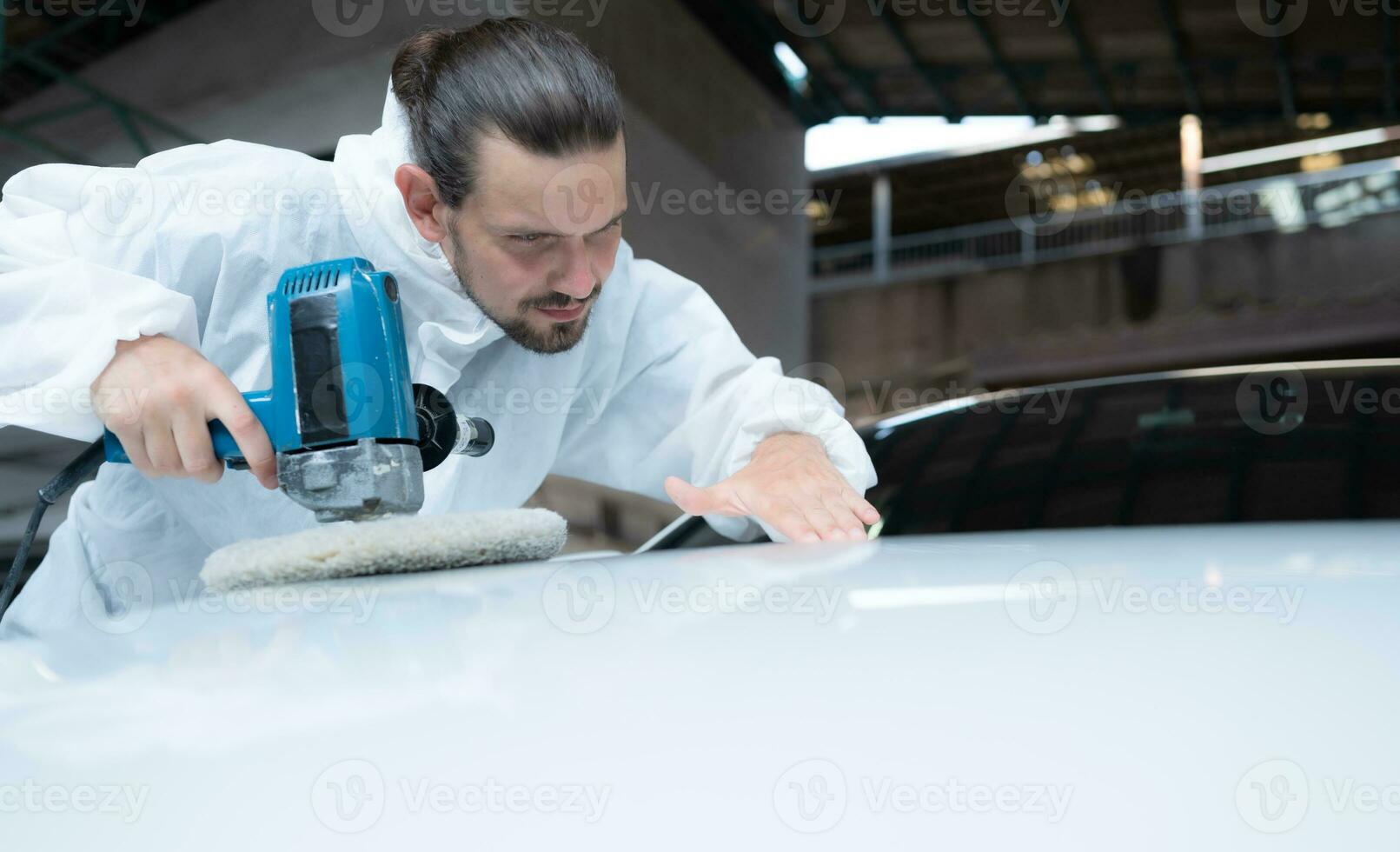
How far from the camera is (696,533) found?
3.62ft

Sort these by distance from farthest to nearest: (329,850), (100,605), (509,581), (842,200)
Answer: (842,200)
(100,605)
(509,581)
(329,850)

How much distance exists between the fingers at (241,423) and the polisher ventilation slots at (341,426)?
0.01 meters

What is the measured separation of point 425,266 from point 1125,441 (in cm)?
70

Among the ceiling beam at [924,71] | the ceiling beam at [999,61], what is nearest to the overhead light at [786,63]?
the ceiling beam at [924,71]

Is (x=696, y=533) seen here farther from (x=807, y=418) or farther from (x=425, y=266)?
(x=425, y=266)

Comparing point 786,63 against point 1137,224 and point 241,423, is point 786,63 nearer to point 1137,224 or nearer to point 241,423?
point 241,423

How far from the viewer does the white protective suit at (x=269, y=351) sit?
81 centimetres

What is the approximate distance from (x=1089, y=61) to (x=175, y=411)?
784 centimetres

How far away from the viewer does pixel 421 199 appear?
3.38 ft

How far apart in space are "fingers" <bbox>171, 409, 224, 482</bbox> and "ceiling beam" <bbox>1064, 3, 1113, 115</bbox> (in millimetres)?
7051

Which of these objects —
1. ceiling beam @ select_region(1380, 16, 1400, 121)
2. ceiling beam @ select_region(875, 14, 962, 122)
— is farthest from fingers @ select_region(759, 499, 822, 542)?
ceiling beam @ select_region(1380, 16, 1400, 121)

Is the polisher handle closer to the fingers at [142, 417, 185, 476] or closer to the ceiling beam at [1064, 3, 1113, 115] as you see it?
the fingers at [142, 417, 185, 476]

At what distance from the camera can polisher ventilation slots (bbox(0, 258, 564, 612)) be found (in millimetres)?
754

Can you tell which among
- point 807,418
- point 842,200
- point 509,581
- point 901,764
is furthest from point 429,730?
point 842,200
